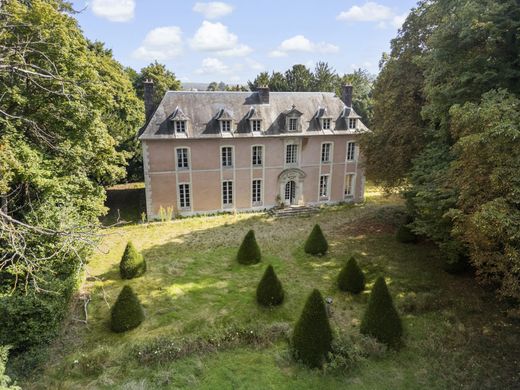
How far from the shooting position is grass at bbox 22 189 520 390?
9742 mm

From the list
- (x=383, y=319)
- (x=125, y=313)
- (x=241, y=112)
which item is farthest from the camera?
(x=241, y=112)

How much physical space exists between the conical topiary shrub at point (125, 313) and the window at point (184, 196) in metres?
13.7

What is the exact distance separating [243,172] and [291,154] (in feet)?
13.5

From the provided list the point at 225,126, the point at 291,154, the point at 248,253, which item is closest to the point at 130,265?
the point at 248,253

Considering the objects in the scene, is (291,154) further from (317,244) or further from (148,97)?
(148,97)

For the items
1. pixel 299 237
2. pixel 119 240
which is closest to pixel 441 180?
pixel 299 237

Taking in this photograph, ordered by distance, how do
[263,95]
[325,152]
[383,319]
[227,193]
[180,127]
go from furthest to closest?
[325,152] → [263,95] → [227,193] → [180,127] → [383,319]

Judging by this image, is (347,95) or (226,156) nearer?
(226,156)

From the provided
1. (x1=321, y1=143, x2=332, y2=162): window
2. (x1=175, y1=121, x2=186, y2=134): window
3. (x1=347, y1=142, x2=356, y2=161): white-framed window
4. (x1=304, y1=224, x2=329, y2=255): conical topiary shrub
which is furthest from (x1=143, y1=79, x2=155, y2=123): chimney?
(x1=347, y1=142, x2=356, y2=161): white-framed window

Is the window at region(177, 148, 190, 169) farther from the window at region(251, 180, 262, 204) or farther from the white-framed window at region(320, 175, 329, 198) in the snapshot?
the white-framed window at region(320, 175, 329, 198)

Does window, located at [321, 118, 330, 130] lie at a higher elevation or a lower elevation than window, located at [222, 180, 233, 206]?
higher

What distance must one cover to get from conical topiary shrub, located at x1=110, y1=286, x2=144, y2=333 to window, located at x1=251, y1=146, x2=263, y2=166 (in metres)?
16.1

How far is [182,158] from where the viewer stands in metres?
24.7

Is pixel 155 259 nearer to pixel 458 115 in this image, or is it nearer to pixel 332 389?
pixel 332 389
